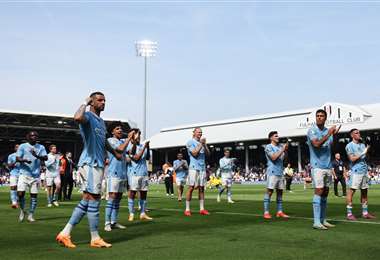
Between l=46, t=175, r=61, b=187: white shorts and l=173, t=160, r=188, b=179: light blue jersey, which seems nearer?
l=46, t=175, r=61, b=187: white shorts

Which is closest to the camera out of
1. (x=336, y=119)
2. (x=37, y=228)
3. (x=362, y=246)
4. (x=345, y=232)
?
(x=362, y=246)

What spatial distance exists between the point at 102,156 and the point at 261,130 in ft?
173

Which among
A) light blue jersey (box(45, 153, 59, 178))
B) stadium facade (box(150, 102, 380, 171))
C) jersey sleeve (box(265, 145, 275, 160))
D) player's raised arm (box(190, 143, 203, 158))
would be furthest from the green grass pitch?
stadium facade (box(150, 102, 380, 171))

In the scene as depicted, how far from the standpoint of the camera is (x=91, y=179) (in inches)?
299

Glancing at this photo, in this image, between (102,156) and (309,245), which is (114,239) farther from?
(309,245)

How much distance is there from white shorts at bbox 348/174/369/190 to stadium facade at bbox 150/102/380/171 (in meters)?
29.3

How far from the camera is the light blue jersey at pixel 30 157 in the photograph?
1153 centimetres

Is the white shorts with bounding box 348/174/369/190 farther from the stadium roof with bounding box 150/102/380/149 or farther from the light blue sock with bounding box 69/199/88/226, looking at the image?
the stadium roof with bounding box 150/102/380/149

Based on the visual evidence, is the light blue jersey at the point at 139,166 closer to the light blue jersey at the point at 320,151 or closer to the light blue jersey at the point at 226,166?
the light blue jersey at the point at 320,151

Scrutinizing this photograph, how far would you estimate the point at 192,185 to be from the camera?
13.1 metres

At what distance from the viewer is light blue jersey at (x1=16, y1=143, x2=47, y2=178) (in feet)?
37.8

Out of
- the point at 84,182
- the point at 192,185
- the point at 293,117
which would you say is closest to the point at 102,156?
the point at 84,182

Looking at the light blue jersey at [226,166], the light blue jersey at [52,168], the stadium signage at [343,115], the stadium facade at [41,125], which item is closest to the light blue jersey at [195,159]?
the light blue jersey at [52,168]

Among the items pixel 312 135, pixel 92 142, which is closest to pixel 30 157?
pixel 92 142
